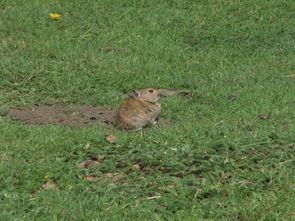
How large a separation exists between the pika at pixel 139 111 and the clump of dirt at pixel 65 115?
407 millimetres

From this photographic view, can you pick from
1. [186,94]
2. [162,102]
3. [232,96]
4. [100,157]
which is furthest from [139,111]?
Result: [232,96]

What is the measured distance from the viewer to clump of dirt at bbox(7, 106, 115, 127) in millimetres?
8805

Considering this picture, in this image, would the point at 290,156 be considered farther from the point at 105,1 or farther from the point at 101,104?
the point at 105,1

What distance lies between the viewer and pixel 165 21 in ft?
44.2

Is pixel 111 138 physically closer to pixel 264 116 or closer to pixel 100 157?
pixel 100 157

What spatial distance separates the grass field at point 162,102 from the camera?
5.98 metres

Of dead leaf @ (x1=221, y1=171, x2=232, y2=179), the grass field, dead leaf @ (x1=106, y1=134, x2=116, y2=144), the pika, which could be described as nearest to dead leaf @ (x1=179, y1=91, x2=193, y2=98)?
the grass field

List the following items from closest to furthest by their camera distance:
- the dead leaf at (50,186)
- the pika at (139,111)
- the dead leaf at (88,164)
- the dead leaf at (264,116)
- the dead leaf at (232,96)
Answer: the dead leaf at (50,186), the dead leaf at (88,164), the pika at (139,111), the dead leaf at (264,116), the dead leaf at (232,96)

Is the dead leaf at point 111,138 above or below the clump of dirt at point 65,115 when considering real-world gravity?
above

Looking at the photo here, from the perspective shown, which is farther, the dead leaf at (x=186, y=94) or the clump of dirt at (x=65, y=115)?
the dead leaf at (x=186, y=94)

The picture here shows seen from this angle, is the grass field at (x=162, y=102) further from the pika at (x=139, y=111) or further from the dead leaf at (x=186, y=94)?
the pika at (x=139, y=111)

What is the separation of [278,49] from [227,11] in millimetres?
2050

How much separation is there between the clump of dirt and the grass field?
248 millimetres

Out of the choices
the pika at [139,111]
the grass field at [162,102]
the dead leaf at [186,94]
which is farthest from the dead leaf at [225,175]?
the dead leaf at [186,94]
